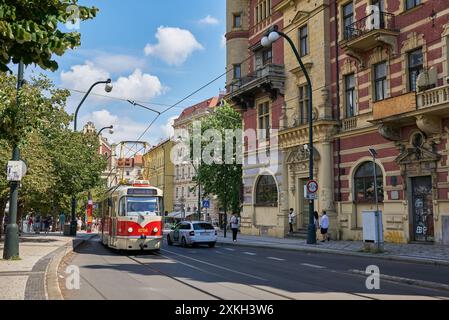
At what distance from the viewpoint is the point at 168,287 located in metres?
11.4

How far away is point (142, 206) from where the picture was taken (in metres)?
21.9

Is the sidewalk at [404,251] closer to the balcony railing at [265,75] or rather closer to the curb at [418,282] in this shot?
the curb at [418,282]

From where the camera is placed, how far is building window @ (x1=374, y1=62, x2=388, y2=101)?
26222 millimetres

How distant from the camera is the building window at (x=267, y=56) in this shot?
37562mm

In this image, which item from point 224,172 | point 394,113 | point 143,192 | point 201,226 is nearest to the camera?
point 143,192

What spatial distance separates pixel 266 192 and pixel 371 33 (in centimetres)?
1489

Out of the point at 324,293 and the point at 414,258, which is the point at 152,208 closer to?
the point at 414,258

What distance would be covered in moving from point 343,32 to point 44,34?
24.1 meters

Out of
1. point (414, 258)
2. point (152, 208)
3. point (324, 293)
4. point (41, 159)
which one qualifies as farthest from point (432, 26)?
point (41, 159)

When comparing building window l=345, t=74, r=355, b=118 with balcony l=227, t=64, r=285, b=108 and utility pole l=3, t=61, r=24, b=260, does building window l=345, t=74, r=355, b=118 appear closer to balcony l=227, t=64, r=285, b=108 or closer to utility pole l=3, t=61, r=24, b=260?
balcony l=227, t=64, r=285, b=108

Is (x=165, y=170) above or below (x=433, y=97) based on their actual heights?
above

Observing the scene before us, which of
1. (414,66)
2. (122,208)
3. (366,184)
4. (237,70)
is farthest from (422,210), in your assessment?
(237,70)

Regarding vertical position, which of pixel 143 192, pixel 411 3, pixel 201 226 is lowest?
pixel 201 226
